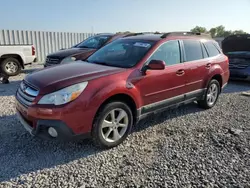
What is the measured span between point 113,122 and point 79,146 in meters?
0.66

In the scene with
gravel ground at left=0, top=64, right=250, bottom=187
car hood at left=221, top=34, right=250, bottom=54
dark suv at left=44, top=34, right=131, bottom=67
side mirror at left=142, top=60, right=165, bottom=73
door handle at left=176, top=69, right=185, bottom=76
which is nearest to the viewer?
gravel ground at left=0, top=64, right=250, bottom=187

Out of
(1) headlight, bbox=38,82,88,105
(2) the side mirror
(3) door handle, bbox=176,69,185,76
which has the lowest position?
(1) headlight, bbox=38,82,88,105

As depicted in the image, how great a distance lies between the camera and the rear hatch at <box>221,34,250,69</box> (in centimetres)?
841

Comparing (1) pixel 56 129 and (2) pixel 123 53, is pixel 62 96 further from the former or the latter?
(2) pixel 123 53

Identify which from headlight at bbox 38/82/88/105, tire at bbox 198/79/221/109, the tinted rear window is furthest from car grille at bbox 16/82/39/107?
the tinted rear window

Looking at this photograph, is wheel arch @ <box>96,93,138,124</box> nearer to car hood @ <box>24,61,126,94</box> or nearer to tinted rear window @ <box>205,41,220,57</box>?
car hood @ <box>24,61,126,94</box>

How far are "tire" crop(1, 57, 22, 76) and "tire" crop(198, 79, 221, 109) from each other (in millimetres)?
6961

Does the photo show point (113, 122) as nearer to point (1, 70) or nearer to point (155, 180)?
point (155, 180)

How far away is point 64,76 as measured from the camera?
10.6ft

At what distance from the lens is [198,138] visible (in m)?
3.90

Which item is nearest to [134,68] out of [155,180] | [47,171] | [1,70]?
[155,180]

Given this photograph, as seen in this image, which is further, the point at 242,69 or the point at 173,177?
the point at 242,69

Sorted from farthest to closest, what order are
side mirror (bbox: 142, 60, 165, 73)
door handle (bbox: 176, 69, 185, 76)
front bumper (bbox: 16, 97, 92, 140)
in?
door handle (bbox: 176, 69, 185, 76) < side mirror (bbox: 142, 60, 165, 73) < front bumper (bbox: 16, 97, 92, 140)

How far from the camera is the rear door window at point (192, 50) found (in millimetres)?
4605
